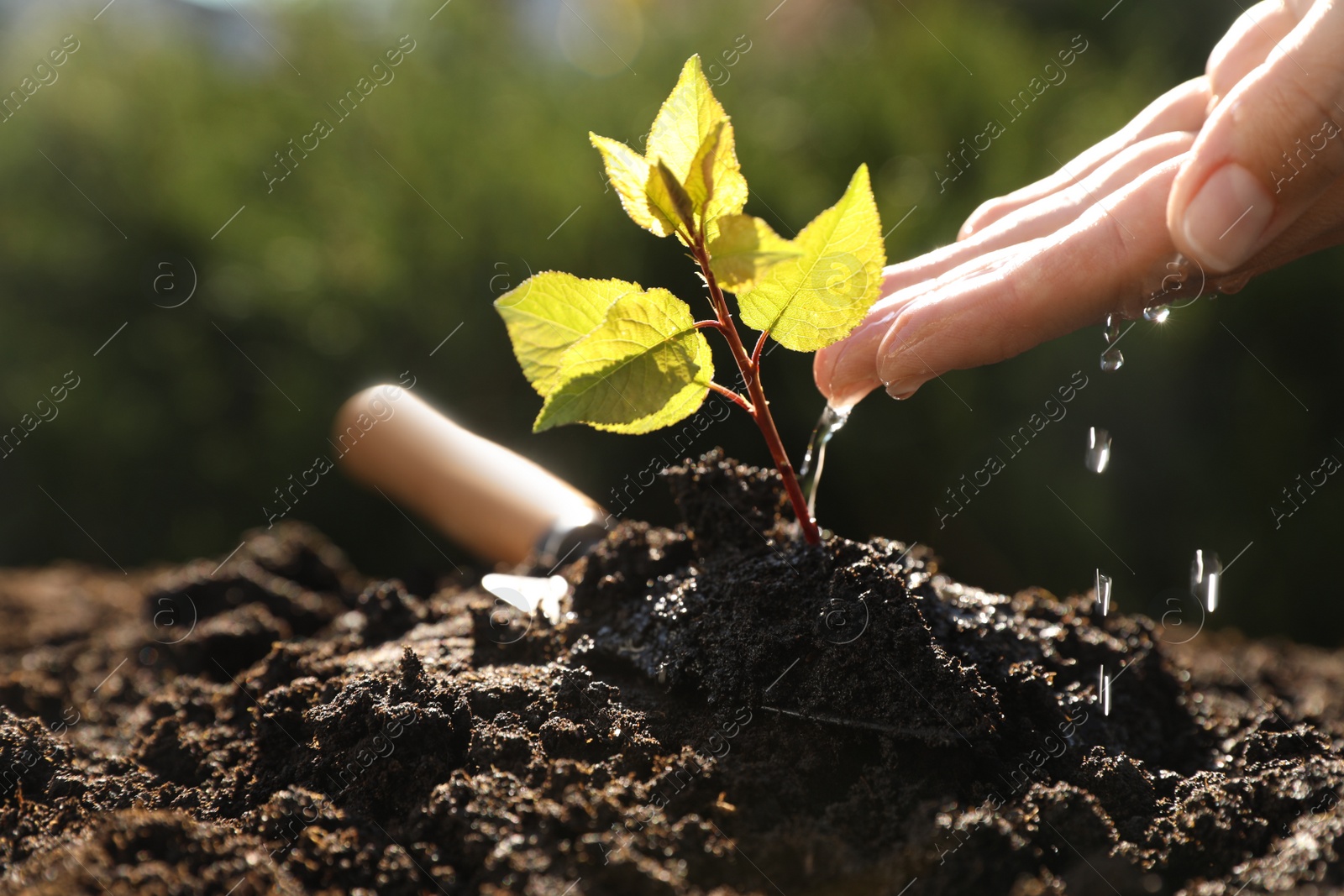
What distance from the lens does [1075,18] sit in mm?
5816

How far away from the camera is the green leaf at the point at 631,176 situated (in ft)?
4.12

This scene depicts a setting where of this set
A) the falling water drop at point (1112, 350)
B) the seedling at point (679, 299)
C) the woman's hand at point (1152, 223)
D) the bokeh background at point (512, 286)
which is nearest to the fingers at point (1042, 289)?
the woman's hand at point (1152, 223)

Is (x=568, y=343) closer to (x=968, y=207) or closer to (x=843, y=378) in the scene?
(x=843, y=378)

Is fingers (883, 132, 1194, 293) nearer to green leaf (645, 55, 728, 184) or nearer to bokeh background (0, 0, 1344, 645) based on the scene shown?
green leaf (645, 55, 728, 184)

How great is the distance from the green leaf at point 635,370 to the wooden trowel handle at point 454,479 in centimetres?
85

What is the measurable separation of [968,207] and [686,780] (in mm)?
2586

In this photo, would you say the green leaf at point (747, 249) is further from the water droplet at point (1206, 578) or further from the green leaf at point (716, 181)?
the water droplet at point (1206, 578)

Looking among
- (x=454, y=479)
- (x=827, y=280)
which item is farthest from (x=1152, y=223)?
(x=454, y=479)

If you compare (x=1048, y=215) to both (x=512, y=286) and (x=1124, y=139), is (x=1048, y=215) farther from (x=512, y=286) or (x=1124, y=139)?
(x=512, y=286)

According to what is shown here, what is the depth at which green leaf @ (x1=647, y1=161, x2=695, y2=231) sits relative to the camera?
113 centimetres

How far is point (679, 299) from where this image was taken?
127cm

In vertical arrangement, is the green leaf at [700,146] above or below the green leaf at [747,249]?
above

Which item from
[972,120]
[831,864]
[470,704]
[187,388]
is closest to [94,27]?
[187,388]

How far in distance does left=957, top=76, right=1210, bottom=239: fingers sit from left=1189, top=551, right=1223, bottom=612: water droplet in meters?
0.83
